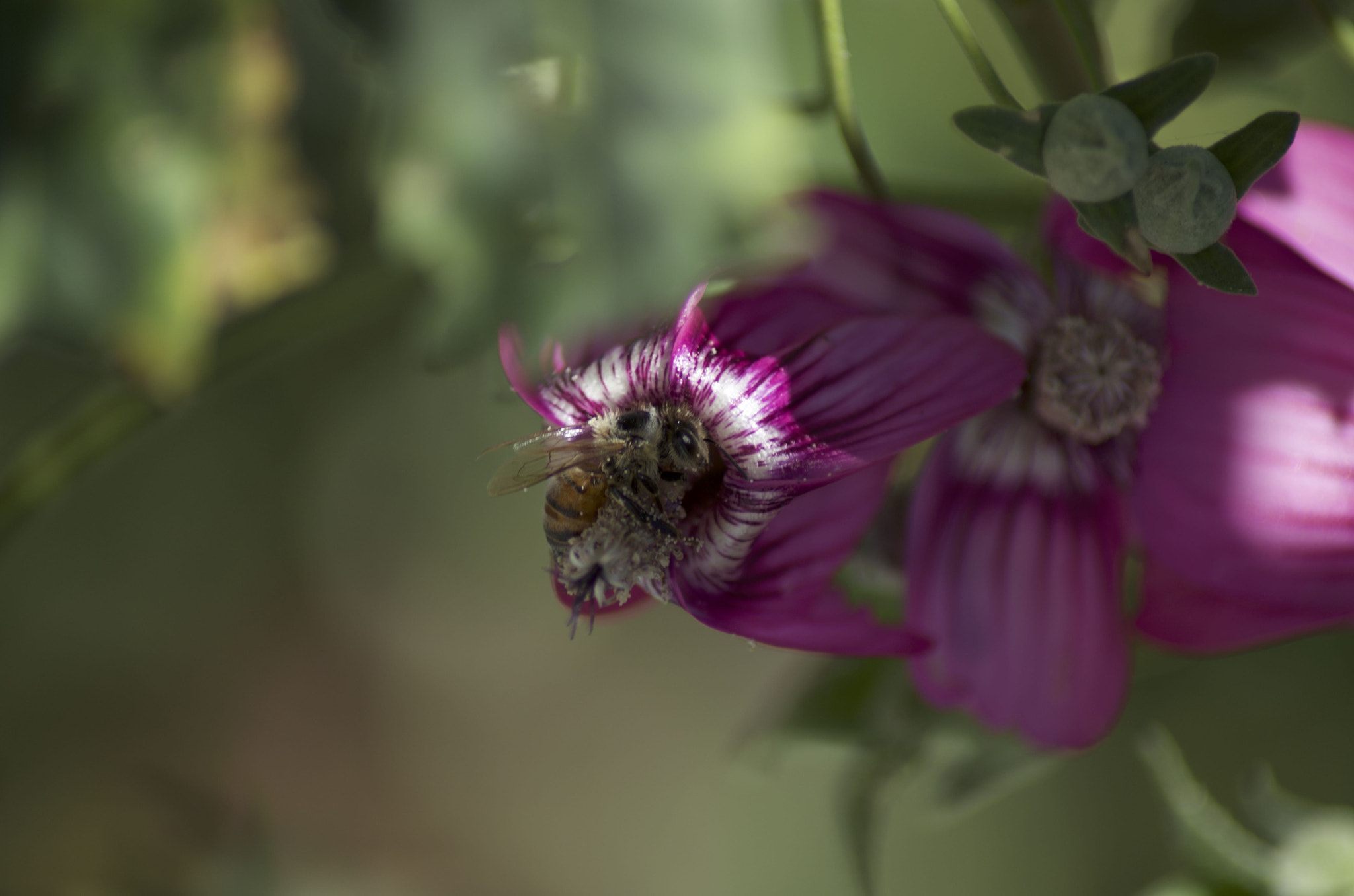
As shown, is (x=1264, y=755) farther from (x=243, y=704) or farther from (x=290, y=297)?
(x=243, y=704)

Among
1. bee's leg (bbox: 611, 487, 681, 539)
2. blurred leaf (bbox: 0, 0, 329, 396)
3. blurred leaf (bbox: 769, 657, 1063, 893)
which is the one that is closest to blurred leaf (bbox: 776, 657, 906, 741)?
blurred leaf (bbox: 769, 657, 1063, 893)

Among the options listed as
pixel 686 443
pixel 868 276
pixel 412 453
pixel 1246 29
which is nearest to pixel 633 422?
pixel 686 443

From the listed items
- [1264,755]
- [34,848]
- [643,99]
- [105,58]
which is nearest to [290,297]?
[105,58]

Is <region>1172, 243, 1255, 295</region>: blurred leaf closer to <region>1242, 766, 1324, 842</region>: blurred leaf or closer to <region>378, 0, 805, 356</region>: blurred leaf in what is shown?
<region>378, 0, 805, 356</region>: blurred leaf

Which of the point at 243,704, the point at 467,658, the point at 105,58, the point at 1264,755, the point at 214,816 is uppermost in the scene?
the point at 105,58

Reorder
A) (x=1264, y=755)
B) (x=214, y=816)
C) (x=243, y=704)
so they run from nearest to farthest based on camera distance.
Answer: (x=214, y=816) → (x=1264, y=755) → (x=243, y=704)

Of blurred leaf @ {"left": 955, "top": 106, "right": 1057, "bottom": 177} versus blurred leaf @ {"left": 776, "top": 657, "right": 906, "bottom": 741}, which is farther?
blurred leaf @ {"left": 776, "top": 657, "right": 906, "bottom": 741}

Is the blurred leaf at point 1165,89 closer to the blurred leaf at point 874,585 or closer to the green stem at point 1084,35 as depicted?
the green stem at point 1084,35
